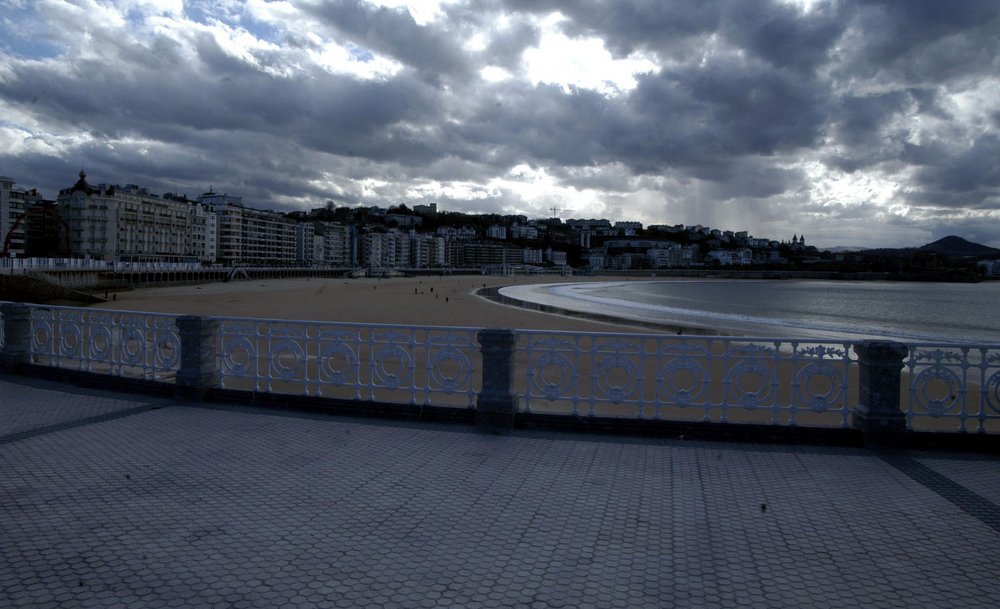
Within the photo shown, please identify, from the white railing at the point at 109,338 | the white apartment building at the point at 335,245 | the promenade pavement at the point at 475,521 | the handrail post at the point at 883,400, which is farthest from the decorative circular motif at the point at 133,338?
the white apartment building at the point at 335,245

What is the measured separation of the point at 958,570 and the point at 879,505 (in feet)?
3.20

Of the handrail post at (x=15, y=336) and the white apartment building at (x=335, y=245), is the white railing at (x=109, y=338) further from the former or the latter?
the white apartment building at (x=335, y=245)

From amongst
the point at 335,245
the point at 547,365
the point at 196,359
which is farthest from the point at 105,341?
the point at 335,245

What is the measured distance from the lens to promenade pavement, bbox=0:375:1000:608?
10.1 ft

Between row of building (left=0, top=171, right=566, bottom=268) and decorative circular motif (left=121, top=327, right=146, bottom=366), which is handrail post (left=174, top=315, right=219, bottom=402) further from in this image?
row of building (left=0, top=171, right=566, bottom=268)

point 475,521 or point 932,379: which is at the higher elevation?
point 932,379

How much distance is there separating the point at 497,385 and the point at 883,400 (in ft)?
11.7

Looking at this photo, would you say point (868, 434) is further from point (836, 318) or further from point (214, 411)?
point (836, 318)

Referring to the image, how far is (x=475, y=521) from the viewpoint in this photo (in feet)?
12.7

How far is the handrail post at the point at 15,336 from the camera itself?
8844 mm

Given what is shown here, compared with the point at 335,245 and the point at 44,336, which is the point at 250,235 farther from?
the point at 44,336

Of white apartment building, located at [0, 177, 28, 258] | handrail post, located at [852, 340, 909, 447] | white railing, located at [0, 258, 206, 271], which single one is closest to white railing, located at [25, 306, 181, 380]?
handrail post, located at [852, 340, 909, 447]

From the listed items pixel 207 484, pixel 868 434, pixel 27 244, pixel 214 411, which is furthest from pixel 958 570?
pixel 27 244

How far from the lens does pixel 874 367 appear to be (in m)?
5.69
